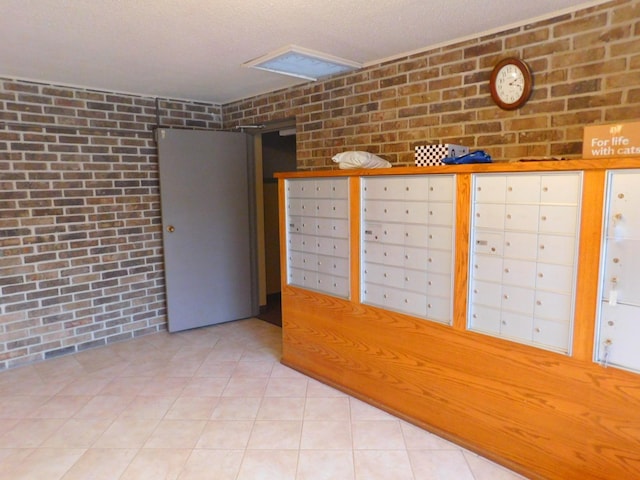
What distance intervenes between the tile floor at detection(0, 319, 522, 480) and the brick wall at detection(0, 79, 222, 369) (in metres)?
0.40

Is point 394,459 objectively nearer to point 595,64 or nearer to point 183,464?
point 183,464

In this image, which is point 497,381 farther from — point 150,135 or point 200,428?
point 150,135

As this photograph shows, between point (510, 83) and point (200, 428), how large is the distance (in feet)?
8.57

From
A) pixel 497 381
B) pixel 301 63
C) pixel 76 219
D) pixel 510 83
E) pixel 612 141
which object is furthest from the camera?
pixel 76 219

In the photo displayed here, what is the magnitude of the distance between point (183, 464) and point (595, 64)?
112 inches

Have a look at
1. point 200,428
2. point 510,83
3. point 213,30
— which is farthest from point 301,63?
point 200,428

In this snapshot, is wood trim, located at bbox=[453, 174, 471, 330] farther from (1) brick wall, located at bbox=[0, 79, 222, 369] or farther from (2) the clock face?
(1) brick wall, located at bbox=[0, 79, 222, 369]

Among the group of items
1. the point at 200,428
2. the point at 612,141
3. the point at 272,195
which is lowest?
the point at 200,428

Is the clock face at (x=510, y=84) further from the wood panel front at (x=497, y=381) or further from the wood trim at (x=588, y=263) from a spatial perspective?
the wood trim at (x=588, y=263)

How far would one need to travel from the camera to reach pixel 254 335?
408cm

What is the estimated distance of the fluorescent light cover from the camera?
2734mm

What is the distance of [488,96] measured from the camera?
2.46 metres

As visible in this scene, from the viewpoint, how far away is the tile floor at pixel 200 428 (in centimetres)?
214

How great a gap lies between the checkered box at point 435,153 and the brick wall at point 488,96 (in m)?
0.18
